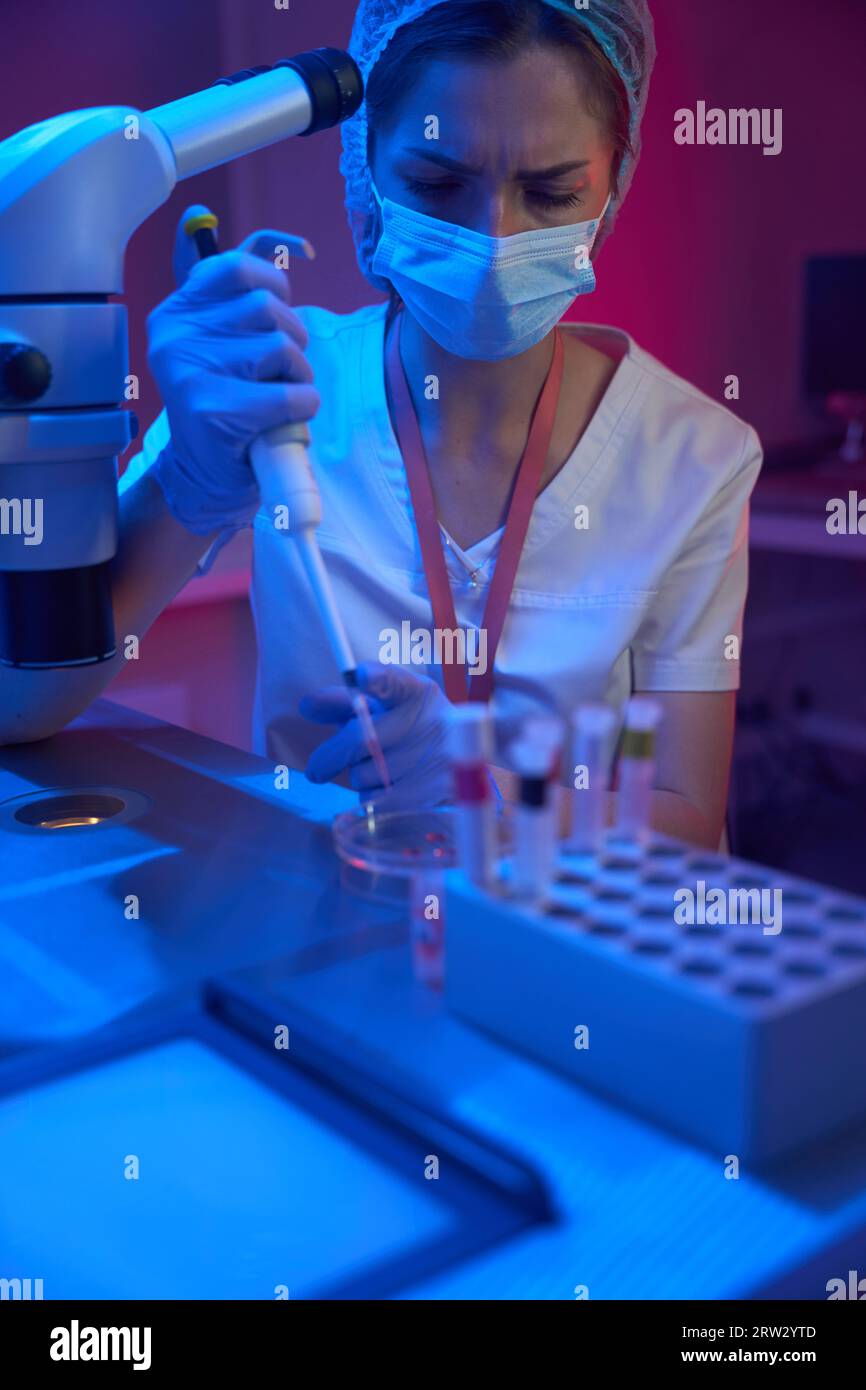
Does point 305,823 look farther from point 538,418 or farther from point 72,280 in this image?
point 538,418

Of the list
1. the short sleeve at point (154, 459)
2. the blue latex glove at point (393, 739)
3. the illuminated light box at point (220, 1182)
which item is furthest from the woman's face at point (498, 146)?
the illuminated light box at point (220, 1182)

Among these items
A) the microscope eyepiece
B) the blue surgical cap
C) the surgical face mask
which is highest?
the blue surgical cap

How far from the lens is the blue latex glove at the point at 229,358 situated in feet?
3.27

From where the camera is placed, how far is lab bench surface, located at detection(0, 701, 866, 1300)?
1.90 ft

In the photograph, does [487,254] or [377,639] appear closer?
[487,254]

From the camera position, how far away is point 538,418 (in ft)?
5.04

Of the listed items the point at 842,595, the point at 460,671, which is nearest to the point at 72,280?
the point at 460,671

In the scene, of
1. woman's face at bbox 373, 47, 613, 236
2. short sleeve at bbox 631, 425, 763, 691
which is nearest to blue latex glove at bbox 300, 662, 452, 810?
short sleeve at bbox 631, 425, 763, 691

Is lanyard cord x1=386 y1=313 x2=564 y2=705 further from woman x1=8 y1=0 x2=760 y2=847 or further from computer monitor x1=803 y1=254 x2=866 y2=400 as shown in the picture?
computer monitor x1=803 y1=254 x2=866 y2=400

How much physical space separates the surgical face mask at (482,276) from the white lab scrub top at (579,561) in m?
0.17

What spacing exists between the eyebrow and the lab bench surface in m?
0.62

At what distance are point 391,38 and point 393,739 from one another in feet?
2.44

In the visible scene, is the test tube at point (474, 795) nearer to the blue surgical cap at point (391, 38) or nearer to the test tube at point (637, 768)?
the test tube at point (637, 768)
